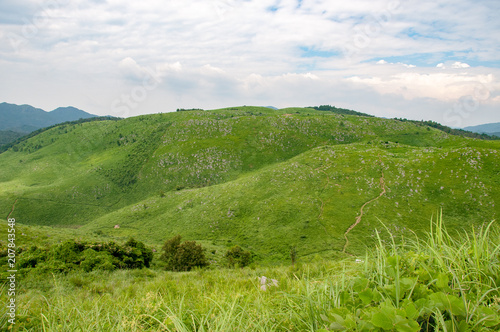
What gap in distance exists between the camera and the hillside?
56.8 meters

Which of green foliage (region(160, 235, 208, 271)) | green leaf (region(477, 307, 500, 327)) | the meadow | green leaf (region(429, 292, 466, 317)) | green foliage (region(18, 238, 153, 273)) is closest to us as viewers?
green leaf (region(477, 307, 500, 327))

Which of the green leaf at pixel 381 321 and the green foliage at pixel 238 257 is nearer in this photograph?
the green leaf at pixel 381 321

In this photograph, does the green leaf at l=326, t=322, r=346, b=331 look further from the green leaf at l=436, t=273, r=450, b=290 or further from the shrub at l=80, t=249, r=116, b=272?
the shrub at l=80, t=249, r=116, b=272

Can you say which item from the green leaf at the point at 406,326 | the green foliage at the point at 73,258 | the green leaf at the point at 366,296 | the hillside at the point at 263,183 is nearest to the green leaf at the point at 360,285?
the green leaf at the point at 366,296

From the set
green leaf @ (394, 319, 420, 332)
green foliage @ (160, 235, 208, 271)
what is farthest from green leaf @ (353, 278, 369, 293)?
green foliage @ (160, 235, 208, 271)

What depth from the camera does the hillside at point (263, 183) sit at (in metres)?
56.8

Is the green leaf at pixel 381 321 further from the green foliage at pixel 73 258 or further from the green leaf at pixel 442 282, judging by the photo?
the green foliage at pixel 73 258

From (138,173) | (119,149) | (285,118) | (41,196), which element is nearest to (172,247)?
(138,173)

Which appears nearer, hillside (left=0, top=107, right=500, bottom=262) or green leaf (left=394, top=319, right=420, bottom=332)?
green leaf (left=394, top=319, right=420, bottom=332)

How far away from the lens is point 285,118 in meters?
137

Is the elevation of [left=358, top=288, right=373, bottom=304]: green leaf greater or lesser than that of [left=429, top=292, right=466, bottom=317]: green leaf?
lesser

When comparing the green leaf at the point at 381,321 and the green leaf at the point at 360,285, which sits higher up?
the green leaf at the point at 381,321

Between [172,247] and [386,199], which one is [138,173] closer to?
[172,247]

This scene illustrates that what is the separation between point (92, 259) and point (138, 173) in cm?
10634
